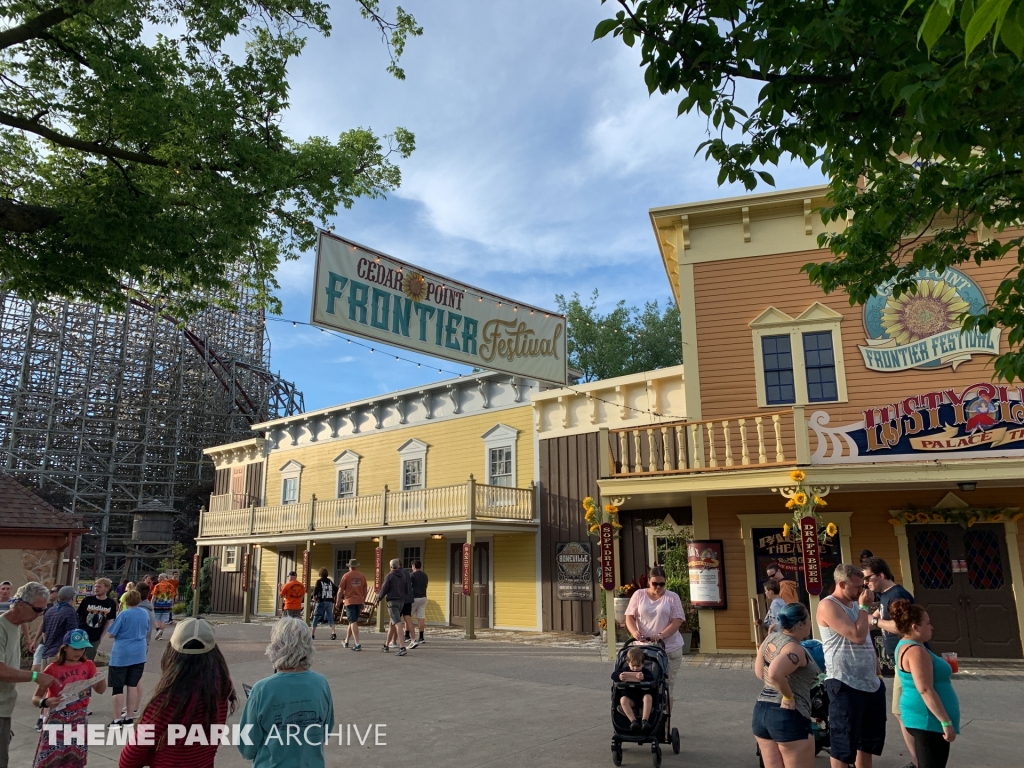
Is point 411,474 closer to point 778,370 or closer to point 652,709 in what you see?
point 778,370

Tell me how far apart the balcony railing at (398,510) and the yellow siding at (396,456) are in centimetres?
100

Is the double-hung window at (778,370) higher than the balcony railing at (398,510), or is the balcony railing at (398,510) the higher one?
the double-hung window at (778,370)

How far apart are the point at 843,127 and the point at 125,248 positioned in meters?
8.36

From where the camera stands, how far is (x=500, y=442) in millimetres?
20359

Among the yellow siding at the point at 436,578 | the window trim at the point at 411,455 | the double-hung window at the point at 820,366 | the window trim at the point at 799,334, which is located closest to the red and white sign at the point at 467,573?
the yellow siding at the point at 436,578

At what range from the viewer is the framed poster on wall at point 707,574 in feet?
42.2

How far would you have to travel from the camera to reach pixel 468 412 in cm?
2138

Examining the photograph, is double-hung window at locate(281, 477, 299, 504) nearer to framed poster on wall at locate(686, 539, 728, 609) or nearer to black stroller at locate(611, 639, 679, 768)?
framed poster on wall at locate(686, 539, 728, 609)

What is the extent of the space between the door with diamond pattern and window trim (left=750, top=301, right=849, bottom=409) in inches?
113

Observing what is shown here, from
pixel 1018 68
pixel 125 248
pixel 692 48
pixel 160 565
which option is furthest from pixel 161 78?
pixel 160 565

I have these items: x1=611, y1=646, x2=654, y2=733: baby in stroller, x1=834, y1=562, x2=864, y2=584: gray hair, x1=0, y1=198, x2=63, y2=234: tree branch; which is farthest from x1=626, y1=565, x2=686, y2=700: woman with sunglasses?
x1=0, y1=198, x2=63, y2=234: tree branch

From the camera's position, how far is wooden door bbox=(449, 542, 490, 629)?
19.9 m

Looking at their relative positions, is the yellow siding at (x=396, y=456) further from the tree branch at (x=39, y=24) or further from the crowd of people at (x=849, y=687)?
the crowd of people at (x=849, y=687)

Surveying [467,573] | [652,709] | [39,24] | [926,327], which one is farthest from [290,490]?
[652,709]
